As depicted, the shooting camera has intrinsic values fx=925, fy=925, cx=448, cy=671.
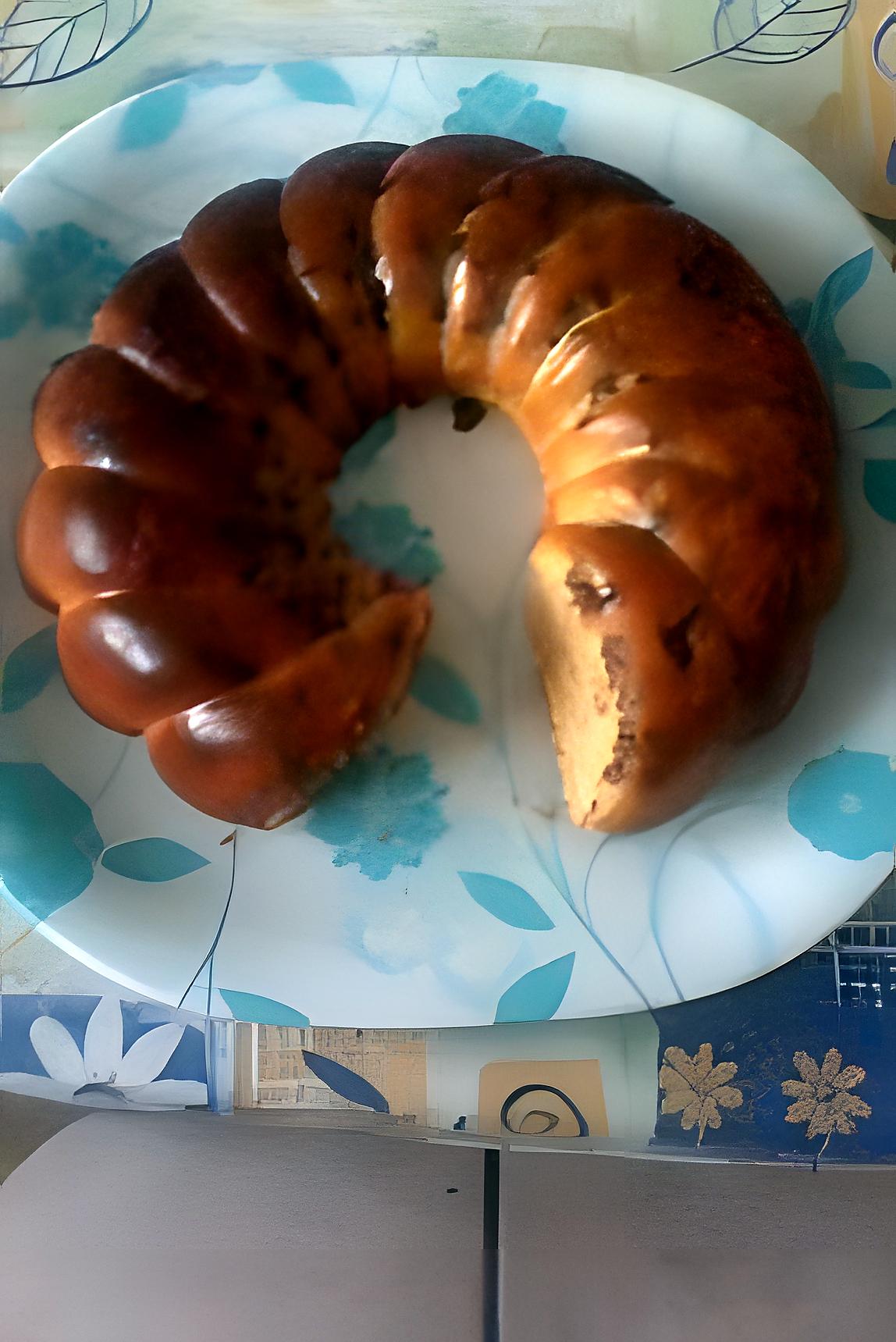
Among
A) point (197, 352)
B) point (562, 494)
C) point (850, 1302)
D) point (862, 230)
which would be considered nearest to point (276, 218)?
point (197, 352)

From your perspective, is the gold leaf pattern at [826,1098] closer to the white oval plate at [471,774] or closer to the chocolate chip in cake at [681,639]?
the white oval plate at [471,774]

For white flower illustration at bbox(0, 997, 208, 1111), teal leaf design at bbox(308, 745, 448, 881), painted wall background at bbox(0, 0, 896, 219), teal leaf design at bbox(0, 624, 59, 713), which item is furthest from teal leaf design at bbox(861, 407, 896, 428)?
white flower illustration at bbox(0, 997, 208, 1111)

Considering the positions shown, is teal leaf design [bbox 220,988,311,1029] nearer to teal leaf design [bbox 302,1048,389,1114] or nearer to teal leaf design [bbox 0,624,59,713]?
teal leaf design [bbox 302,1048,389,1114]

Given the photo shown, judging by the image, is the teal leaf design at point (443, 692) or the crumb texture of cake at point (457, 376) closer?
the crumb texture of cake at point (457, 376)

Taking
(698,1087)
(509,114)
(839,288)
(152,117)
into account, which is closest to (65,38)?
(152,117)

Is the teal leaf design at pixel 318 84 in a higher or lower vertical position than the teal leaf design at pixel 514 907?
higher

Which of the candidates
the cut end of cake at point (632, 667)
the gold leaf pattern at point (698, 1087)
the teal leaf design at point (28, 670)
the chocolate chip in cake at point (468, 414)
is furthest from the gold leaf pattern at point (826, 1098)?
the teal leaf design at point (28, 670)
